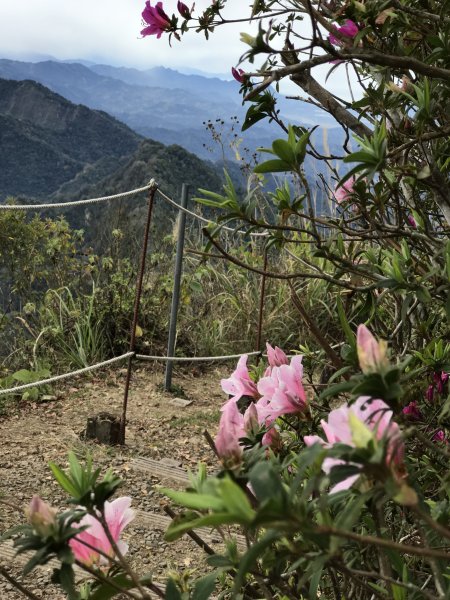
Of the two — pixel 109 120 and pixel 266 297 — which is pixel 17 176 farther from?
pixel 266 297

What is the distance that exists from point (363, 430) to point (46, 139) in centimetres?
4286

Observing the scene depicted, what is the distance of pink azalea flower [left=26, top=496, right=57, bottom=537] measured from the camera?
0.54 metres

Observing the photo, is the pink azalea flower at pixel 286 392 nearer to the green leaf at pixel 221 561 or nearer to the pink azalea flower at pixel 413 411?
the green leaf at pixel 221 561

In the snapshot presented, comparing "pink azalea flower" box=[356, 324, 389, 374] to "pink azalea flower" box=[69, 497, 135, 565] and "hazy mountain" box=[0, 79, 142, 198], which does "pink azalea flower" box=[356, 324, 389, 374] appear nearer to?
"pink azalea flower" box=[69, 497, 135, 565]

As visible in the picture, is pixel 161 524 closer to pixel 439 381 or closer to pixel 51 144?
pixel 439 381

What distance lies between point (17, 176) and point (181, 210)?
1457 inches

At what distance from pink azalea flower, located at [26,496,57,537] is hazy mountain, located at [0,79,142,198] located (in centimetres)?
3701

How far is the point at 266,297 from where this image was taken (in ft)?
14.7

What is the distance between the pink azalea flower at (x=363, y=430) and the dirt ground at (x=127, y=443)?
1426 millimetres

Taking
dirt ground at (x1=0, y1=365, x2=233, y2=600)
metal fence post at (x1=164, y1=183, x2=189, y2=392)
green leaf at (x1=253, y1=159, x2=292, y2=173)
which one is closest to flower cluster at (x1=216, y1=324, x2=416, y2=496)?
green leaf at (x1=253, y1=159, x2=292, y2=173)

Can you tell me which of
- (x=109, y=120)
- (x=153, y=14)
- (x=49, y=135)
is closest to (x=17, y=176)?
(x=49, y=135)

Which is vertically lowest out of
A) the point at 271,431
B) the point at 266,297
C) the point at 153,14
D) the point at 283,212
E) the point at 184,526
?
the point at 266,297

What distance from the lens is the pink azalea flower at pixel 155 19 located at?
132 cm

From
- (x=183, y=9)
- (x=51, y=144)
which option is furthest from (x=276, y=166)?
(x=51, y=144)
